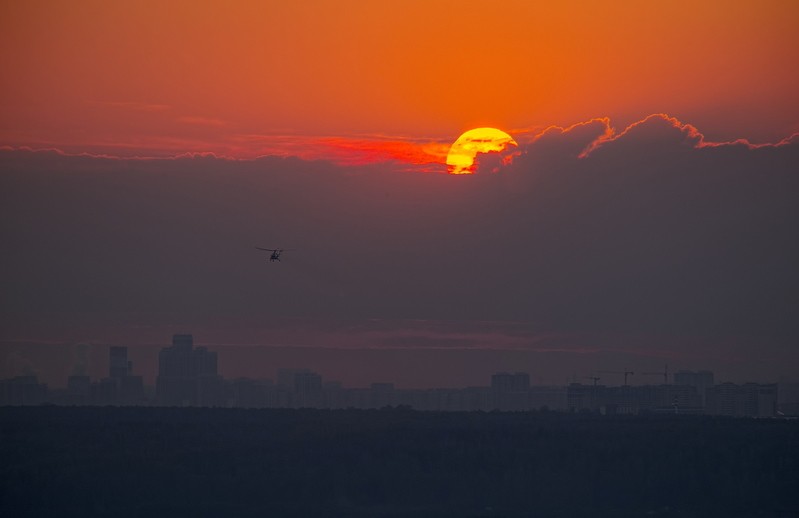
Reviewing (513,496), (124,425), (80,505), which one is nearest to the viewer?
(80,505)

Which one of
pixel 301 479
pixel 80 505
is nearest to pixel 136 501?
pixel 80 505

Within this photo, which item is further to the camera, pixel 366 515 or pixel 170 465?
pixel 170 465

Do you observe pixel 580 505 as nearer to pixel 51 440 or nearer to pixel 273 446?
pixel 273 446

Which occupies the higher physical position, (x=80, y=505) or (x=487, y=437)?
(x=487, y=437)

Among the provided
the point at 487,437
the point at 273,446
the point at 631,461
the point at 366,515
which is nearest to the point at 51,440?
the point at 273,446

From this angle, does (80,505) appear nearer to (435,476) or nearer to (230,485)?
(230,485)

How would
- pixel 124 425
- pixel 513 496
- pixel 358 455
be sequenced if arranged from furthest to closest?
pixel 124 425, pixel 358 455, pixel 513 496
